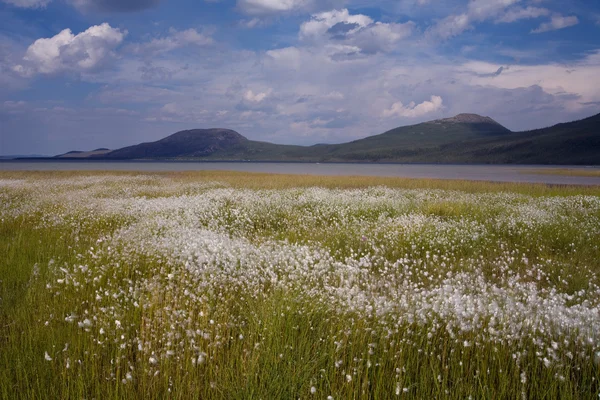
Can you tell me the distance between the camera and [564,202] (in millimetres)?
16188

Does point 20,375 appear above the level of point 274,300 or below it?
below

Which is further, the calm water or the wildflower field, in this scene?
the calm water

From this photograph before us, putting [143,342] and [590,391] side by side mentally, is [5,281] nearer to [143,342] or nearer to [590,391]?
[143,342]

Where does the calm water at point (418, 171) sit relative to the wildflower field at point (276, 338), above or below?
above

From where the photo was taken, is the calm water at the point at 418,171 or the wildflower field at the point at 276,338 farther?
the calm water at the point at 418,171

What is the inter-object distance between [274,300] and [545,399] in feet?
9.19

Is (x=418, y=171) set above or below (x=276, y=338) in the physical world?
above

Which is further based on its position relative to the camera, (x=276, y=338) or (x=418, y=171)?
(x=418, y=171)

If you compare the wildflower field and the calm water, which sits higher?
the calm water

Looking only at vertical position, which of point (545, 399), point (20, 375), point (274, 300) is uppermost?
point (274, 300)

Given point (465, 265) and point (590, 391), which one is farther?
point (465, 265)

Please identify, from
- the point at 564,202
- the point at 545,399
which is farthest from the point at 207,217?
the point at 564,202

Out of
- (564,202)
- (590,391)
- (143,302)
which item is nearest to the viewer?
(590,391)

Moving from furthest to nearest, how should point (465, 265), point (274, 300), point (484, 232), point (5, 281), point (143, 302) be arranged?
1. point (484, 232)
2. point (465, 265)
3. point (5, 281)
4. point (143, 302)
5. point (274, 300)
